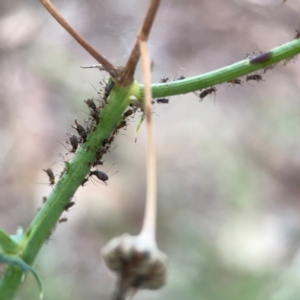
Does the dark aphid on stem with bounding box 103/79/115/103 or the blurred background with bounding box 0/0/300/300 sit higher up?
the blurred background with bounding box 0/0/300/300

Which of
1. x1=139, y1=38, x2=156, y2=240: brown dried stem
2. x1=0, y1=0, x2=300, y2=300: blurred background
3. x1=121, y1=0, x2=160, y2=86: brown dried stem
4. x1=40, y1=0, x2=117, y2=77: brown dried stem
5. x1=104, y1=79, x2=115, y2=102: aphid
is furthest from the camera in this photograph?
x1=0, y1=0, x2=300, y2=300: blurred background

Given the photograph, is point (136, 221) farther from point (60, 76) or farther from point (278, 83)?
point (278, 83)

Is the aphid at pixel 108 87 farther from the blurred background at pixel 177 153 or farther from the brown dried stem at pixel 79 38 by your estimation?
the blurred background at pixel 177 153

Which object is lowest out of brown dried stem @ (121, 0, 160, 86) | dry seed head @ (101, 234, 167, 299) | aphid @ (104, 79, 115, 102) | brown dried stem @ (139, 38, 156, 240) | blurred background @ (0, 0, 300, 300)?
dry seed head @ (101, 234, 167, 299)

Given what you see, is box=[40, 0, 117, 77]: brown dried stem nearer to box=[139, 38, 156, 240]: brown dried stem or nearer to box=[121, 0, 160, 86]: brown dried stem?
box=[121, 0, 160, 86]: brown dried stem

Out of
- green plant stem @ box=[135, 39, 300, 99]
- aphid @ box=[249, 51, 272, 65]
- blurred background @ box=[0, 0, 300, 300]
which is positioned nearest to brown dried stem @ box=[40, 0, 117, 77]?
green plant stem @ box=[135, 39, 300, 99]

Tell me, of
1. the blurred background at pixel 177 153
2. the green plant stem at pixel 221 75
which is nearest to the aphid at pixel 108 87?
the green plant stem at pixel 221 75

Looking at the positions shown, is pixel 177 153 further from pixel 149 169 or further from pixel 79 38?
pixel 149 169

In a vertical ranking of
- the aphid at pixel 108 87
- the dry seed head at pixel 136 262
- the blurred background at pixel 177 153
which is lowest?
the dry seed head at pixel 136 262
